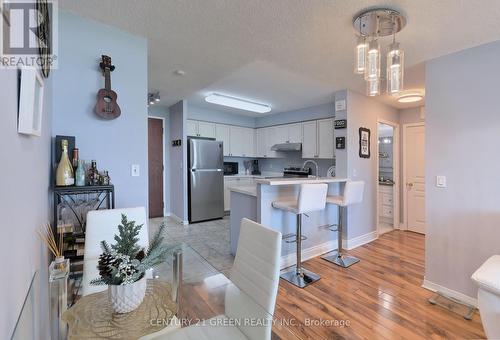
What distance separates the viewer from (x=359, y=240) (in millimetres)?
3801

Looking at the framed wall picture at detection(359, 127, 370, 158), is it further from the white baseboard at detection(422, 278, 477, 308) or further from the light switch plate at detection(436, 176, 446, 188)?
the white baseboard at detection(422, 278, 477, 308)

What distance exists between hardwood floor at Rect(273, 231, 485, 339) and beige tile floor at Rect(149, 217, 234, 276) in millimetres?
862

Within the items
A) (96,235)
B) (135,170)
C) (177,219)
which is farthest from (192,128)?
(96,235)

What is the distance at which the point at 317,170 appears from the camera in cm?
516

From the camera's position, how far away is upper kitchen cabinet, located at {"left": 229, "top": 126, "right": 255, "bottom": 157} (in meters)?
5.76

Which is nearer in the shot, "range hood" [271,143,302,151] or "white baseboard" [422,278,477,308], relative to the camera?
"white baseboard" [422,278,477,308]

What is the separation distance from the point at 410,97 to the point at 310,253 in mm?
2891

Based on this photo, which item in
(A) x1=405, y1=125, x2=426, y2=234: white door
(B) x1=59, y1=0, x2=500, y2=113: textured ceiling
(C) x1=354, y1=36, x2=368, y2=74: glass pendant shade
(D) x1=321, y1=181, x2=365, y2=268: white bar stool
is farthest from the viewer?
(A) x1=405, y1=125, x2=426, y2=234: white door

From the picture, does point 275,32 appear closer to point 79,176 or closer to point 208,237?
point 79,176

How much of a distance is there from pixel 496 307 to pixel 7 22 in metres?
2.81

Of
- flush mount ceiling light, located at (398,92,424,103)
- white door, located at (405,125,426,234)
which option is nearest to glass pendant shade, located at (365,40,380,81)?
flush mount ceiling light, located at (398,92,424,103)

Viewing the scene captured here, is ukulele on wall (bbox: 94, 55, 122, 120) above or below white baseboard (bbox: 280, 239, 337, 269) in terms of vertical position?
above

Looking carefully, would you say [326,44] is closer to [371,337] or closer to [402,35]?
[402,35]

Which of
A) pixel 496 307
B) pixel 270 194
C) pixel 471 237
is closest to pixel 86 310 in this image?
pixel 270 194
